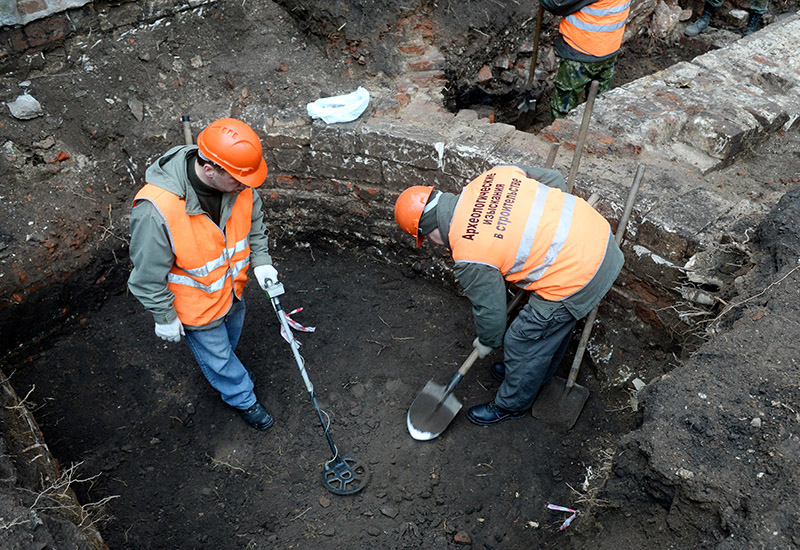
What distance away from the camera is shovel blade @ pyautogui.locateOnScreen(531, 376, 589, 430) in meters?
3.45

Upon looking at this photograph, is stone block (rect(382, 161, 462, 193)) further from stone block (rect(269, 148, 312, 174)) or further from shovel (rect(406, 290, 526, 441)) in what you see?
shovel (rect(406, 290, 526, 441))

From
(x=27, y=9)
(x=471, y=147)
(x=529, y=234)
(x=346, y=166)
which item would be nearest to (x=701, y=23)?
(x=471, y=147)

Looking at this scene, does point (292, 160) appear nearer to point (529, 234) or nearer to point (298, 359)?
point (298, 359)

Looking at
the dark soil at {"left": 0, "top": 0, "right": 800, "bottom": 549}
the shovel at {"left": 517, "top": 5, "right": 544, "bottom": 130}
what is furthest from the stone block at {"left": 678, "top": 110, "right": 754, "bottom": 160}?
the shovel at {"left": 517, "top": 5, "right": 544, "bottom": 130}

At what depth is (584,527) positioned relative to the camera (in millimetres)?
2543

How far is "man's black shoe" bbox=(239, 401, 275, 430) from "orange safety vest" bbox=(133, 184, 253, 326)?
0.73 m

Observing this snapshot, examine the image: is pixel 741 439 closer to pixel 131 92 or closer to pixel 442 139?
pixel 442 139

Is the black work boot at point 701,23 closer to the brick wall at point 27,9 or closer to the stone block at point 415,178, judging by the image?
the stone block at point 415,178

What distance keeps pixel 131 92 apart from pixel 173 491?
2950 mm

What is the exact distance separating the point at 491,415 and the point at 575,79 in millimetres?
2960

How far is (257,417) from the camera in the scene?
3504 mm

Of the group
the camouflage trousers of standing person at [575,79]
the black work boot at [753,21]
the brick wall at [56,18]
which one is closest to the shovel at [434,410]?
the camouflage trousers of standing person at [575,79]

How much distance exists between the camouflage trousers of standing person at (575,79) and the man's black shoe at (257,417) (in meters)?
3.58

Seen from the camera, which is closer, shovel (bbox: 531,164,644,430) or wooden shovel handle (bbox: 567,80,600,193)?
wooden shovel handle (bbox: 567,80,600,193)
